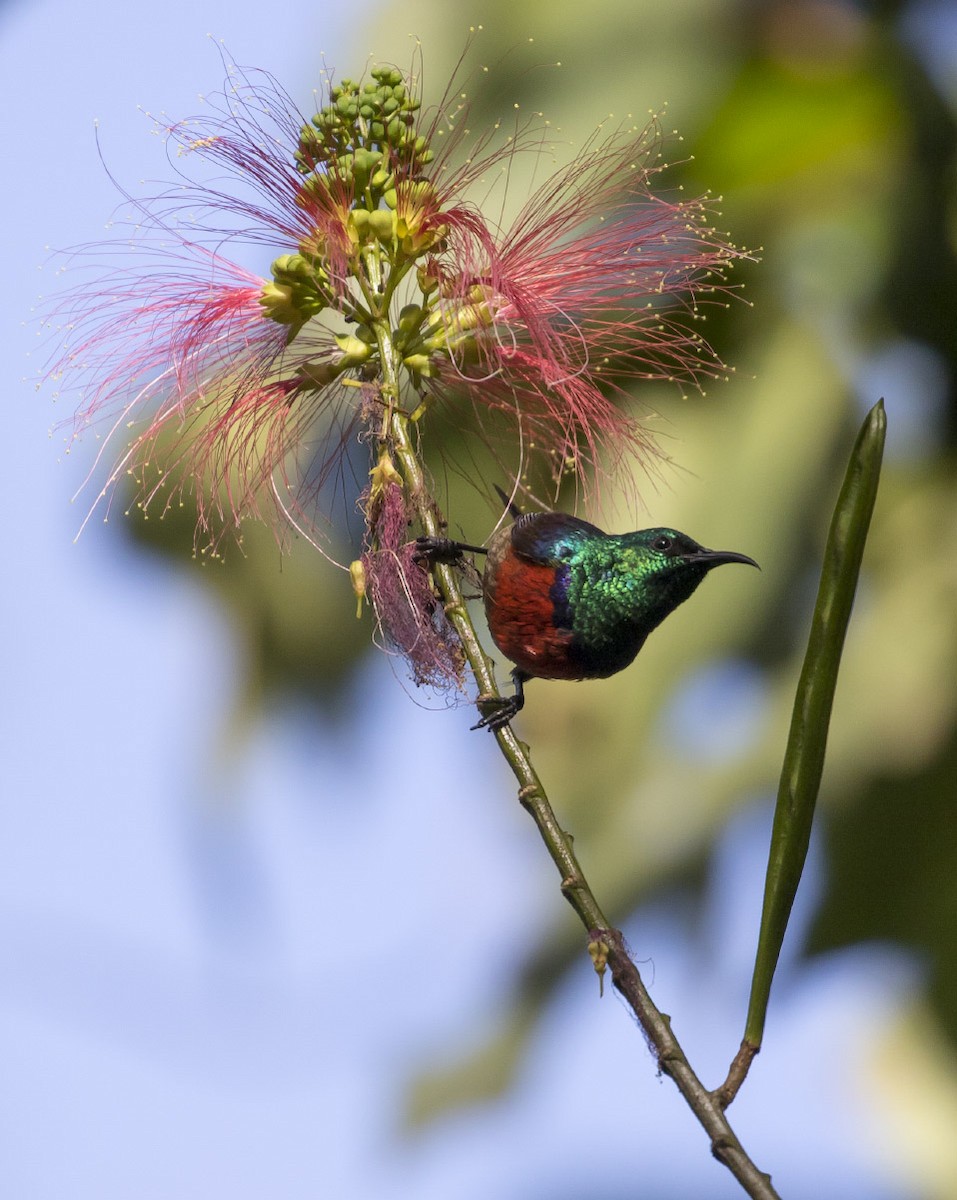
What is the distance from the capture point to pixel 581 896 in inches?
67.6

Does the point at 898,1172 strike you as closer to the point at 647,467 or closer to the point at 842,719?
the point at 842,719

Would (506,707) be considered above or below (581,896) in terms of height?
above

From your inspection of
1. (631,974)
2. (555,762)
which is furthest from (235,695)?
(631,974)

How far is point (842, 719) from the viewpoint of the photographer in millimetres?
5367

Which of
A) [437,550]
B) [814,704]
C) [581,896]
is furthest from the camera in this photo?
[437,550]

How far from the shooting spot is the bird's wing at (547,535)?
2.63 meters

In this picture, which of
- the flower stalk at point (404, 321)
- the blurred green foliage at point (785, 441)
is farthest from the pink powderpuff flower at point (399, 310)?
the blurred green foliage at point (785, 441)

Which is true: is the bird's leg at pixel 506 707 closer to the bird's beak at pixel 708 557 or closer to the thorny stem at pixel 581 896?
the thorny stem at pixel 581 896

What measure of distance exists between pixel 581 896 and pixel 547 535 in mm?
1033

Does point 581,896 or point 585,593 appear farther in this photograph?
point 585,593

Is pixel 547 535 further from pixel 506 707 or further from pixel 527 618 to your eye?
pixel 506 707

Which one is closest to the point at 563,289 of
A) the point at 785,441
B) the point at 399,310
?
the point at 399,310

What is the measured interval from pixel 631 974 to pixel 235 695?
5.17 m

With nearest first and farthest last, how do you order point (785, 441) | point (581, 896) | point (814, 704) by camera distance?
point (814, 704), point (581, 896), point (785, 441)
